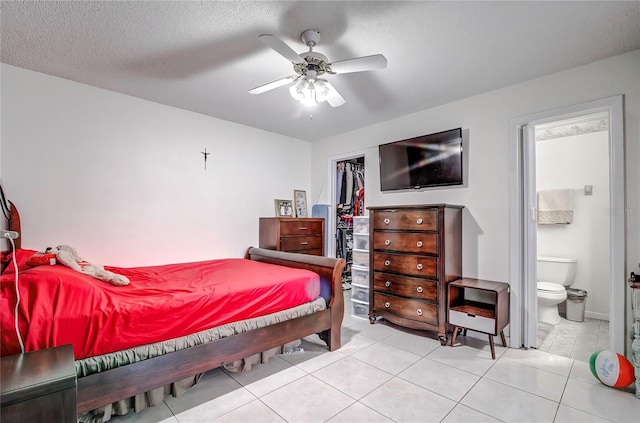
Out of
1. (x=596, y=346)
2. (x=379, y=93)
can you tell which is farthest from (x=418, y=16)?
(x=596, y=346)

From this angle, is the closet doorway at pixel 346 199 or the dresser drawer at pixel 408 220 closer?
the dresser drawer at pixel 408 220

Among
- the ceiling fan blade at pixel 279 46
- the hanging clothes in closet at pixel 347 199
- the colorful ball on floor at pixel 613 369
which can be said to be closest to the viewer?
the ceiling fan blade at pixel 279 46

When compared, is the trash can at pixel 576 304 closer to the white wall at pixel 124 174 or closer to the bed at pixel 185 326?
the bed at pixel 185 326

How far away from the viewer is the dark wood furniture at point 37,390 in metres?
0.99

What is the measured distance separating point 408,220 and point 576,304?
229cm

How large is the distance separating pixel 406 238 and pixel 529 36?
1856 millimetres

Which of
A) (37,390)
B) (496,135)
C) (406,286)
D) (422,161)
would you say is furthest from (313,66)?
(406,286)

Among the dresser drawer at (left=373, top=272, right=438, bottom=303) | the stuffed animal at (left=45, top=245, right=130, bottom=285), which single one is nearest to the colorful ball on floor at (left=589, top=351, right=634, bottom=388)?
the dresser drawer at (left=373, top=272, right=438, bottom=303)

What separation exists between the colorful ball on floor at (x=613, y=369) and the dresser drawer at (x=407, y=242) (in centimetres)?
131

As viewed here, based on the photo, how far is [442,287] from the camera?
275 cm

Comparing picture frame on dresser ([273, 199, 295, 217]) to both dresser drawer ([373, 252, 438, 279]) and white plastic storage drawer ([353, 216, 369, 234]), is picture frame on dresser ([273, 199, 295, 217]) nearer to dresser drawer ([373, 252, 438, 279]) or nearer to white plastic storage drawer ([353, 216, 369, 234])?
white plastic storage drawer ([353, 216, 369, 234])

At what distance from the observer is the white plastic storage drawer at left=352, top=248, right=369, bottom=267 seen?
3.62m

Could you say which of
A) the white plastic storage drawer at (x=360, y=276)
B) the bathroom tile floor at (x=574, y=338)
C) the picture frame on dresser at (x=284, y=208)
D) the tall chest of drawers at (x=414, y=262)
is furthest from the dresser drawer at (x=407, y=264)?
the picture frame on dresser at (x=284, y=208)

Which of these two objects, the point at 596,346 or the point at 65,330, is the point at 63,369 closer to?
the point at 65,330
